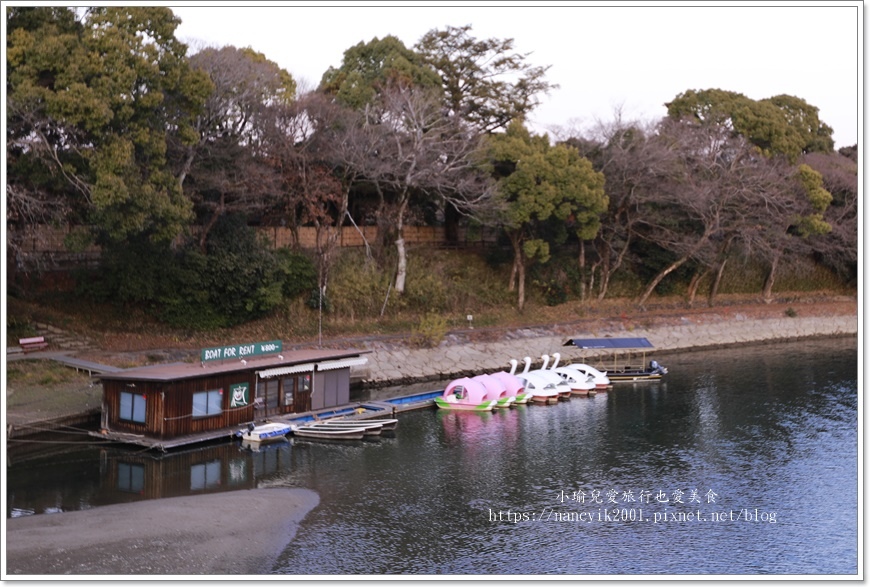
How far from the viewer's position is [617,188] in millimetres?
68000

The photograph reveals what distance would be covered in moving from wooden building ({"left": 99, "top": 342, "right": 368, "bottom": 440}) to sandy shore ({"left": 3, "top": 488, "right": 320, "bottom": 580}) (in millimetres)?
6647

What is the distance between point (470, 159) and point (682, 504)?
3409 centimetres

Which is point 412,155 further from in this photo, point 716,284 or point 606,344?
point 716,284

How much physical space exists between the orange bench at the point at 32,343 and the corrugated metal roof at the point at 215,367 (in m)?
7.15

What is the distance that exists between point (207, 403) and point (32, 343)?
38.8 feet

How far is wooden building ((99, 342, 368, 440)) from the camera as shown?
35625 mm

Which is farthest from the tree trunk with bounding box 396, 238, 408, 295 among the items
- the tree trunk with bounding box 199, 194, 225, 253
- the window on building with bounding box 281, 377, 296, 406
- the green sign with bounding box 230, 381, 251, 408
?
the green sign with bounding box 230, 381, 251, 408

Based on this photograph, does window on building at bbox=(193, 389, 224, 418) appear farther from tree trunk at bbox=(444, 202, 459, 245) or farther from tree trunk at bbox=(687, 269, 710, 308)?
tree trunk at bbox=(687, 269, 710, 308)

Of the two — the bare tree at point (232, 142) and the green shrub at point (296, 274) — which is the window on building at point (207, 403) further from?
the green shrub at point (296, 274)

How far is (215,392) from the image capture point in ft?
122

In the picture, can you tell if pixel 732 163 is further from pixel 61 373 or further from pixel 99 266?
pixel 61 373

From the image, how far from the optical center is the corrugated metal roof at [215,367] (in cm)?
3572

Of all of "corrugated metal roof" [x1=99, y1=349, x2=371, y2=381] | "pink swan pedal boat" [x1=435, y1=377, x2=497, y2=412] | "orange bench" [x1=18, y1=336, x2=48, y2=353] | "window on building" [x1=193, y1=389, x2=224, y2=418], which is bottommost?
"pink swan pedal boat" [x1=435, y1=377, x2=497, y2=412]

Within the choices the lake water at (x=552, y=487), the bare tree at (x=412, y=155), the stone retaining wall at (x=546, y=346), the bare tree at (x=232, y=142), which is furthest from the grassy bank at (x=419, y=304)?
the lake water at (x=552, y=487)
